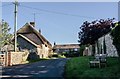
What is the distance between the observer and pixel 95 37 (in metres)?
45.1

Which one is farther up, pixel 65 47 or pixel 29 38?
pixel 29 38

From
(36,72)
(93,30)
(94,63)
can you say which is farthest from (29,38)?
(94,63)

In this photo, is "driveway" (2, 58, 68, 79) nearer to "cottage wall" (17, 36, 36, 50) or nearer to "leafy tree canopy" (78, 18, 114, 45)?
"leafy tree canopy" (78, 18, 114, 45)

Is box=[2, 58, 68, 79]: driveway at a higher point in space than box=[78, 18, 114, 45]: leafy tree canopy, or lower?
lower

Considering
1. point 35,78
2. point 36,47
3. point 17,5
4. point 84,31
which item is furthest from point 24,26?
point 35,78

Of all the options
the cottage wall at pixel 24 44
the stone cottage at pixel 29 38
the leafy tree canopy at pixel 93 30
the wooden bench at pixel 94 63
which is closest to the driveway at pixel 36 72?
the wooden bench at pixel 94 63

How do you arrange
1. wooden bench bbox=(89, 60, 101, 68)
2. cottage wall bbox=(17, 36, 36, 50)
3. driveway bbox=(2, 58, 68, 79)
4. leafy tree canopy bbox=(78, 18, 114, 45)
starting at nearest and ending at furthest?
driveway bbox=(2, 58, 68, 79)
wooden bench bbox=(89, 60, 101, 68)
leafy tree canopy bbox=(78, 18, 114, 45)
cottage wall bbox=(17, 36, 36, 50)

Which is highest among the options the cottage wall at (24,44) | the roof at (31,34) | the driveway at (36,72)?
the roof at (31,34)

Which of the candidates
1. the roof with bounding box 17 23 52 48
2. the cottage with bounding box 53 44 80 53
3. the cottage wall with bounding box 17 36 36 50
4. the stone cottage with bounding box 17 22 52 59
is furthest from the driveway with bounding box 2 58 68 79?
the cottage with bounding box 53 44 80 53

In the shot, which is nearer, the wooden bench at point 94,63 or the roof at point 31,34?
the wooden bench at point 94,63

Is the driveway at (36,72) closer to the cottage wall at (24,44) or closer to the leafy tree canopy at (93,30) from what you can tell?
the leafy tree canopy at (93,30)

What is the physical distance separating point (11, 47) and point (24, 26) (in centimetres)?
→ 1363

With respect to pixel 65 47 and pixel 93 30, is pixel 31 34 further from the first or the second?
pixel 65 47

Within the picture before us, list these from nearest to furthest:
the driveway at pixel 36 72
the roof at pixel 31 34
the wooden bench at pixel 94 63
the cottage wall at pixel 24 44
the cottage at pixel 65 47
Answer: the driveway at pixel 36 72
the wooden bench at pixel 94 63
the cottage wall at pixel 24 44
the roof at pixel 31 34
the cottage at pixel 65 47
